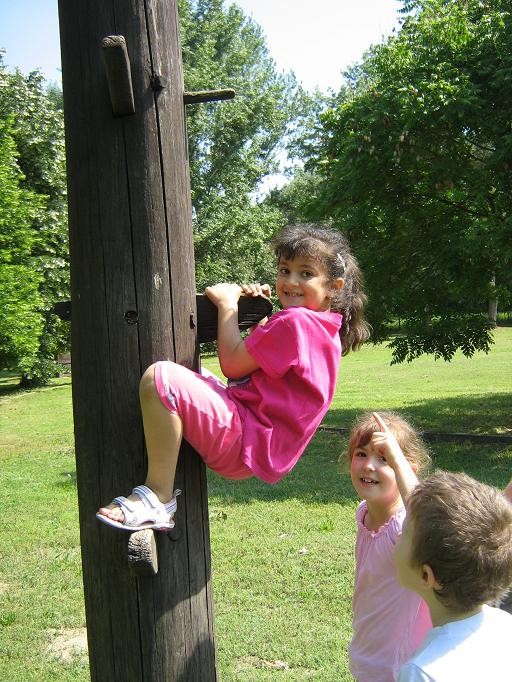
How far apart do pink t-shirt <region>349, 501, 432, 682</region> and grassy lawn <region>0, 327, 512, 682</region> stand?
1601 millimetres

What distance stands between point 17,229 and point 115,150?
18514 millimetres

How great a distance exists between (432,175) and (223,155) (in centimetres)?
2692

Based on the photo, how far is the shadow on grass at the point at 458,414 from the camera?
12.3 m

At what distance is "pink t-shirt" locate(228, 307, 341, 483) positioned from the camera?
2477 mm

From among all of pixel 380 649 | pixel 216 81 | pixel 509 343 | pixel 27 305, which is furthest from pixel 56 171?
pixel 380 649

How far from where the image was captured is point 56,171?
982 inches

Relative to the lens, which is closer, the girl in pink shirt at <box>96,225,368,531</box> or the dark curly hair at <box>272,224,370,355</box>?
the girl in pink shirt at <box>96,225,368,531</box>

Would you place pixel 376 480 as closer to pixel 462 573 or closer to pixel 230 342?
pixel 230 342

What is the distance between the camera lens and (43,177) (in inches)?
968

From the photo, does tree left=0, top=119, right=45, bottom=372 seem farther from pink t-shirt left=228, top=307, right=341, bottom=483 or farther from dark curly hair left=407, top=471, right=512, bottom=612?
dark curly hair left=407, top=471, right=512, bottom=612

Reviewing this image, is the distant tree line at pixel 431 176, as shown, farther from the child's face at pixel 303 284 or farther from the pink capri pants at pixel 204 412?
the pink capri pants at pixel 204 412

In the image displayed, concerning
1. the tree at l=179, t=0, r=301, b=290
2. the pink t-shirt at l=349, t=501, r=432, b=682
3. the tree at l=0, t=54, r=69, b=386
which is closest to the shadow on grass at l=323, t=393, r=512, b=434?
the pink t-shirt at l=349, t=501, r=432, b=682

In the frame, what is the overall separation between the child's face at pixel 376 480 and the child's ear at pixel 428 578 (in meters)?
0.92

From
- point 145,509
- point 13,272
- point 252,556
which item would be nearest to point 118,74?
point 145,509
